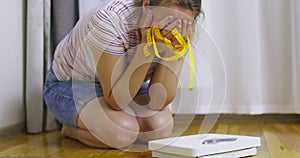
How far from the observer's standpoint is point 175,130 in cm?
139

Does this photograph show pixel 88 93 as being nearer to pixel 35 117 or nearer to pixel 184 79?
pixel 184 79

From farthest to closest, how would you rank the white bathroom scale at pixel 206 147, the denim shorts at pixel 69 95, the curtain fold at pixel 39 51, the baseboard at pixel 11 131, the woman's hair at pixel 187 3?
the curtain fold at pixel 39 51, the baseboard at pixel 11 131, the denim shorts at pixel 69 95, the woman's hair at pixel 187 3, the white bathroom scale at pixel 206 147

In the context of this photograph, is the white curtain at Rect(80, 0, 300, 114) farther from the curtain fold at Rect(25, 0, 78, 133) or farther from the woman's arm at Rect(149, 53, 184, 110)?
the woman's arm at Rect(149, 53, 184, 110)

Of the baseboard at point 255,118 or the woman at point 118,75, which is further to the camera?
the baseboard at point 255,118

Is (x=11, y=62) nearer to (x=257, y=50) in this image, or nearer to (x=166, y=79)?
(x=166, y=79)

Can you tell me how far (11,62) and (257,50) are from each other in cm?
88

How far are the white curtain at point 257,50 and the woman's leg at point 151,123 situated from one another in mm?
339

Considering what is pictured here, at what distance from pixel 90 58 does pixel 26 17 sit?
536 mm

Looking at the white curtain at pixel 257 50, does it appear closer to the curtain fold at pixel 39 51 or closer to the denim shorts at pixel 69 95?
the curtain fold at pixel 39 51

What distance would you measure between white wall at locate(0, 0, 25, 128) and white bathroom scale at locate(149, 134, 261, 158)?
26.7 inches

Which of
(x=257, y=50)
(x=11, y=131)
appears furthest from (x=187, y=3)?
(x=11, y=131)

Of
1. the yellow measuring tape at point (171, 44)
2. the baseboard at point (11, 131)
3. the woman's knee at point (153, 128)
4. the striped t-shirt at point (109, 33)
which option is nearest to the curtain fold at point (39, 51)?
the baseboard at point (11, 131)

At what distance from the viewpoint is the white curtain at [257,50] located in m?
1.72

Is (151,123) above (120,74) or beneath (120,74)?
beneath
